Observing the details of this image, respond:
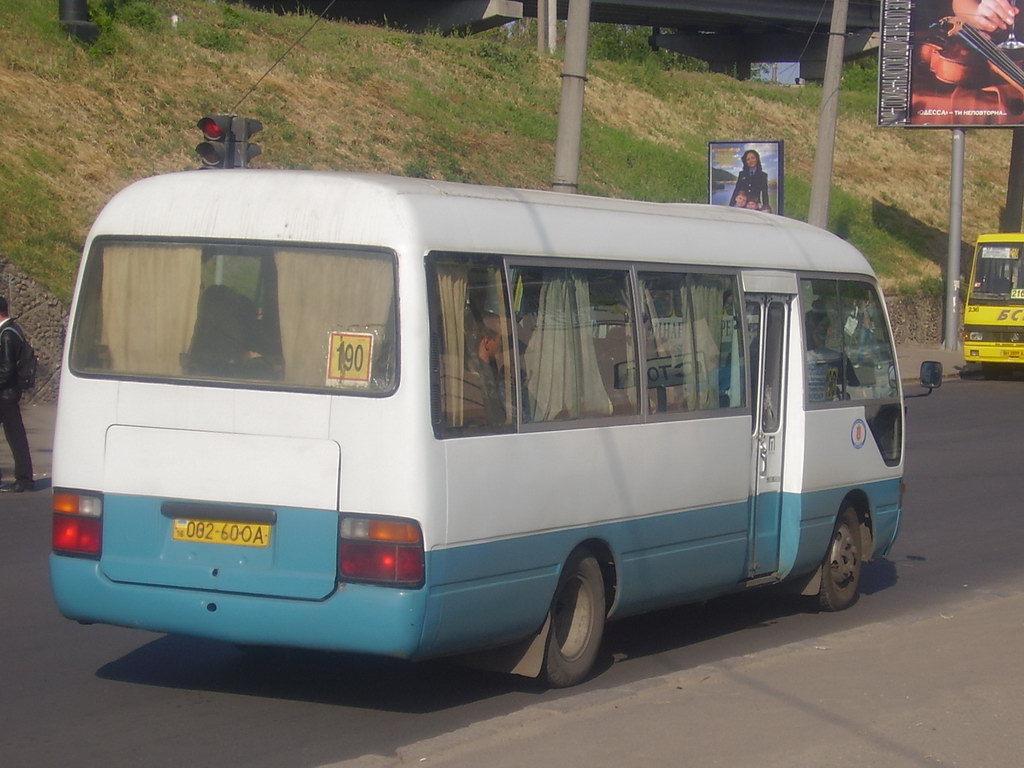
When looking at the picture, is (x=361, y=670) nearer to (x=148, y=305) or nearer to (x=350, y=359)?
(x=350, y=359)

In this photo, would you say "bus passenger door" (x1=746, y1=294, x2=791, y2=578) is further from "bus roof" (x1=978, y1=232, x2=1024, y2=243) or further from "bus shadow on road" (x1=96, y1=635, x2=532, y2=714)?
"bus roof" (x1=978, y1=232, x2=1024, y2=243)

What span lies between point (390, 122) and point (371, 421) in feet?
90.1

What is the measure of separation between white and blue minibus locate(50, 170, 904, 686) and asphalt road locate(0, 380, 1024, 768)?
1.24ft

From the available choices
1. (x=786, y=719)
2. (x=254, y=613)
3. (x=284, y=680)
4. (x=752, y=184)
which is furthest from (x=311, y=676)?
(x=752, y=184)

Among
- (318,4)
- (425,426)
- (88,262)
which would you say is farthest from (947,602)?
(318,4)

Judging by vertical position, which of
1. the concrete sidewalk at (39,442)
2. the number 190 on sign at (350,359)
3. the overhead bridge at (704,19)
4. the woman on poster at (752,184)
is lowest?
the concrete sidewalk at (39,442)

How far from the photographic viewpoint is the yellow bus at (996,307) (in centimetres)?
2988

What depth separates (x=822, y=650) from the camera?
24.4 feet

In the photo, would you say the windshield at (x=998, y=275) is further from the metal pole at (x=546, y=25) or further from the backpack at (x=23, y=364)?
the backpack at (x=23, y=364)

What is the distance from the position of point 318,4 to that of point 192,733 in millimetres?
45230

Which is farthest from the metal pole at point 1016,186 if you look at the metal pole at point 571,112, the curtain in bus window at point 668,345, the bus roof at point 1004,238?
the curtain in bus window at point 668,345

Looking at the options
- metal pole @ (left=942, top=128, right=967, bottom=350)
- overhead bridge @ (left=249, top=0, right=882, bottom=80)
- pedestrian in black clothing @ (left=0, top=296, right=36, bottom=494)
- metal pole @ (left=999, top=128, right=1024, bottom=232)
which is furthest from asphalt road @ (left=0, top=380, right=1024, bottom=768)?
overhead bridge @ (left=249, top=0, right=882, bottom=80)

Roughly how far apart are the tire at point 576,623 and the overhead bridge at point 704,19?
37.2 m

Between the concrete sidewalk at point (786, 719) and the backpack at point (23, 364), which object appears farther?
the backpack at point (23, 364)
